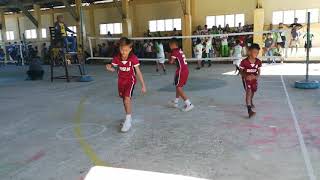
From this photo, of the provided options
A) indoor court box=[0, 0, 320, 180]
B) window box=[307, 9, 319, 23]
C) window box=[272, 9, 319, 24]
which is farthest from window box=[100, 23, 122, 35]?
window box=[307, 9, 319, 23]

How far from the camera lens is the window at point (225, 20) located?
20.9m

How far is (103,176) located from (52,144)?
5.59 feet

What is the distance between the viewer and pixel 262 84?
412 inches

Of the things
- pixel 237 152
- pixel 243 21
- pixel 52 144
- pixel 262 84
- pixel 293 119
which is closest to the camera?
pixel 237 152

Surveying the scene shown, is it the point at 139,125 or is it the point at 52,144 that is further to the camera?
the point at 139,125

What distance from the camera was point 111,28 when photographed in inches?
1003

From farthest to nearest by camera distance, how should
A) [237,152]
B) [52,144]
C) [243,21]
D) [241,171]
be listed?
[243,21] < [52,144] < [237,152] < [241,171]

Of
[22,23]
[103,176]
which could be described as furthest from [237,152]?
[22,23]

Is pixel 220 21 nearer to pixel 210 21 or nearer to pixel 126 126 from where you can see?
pixel 210 21

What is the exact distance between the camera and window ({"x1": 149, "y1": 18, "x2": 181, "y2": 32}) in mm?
22953

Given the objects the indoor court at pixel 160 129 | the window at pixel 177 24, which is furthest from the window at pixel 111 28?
the indoor court at pixel 160 129

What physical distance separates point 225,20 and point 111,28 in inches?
342

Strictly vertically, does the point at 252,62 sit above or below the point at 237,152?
above

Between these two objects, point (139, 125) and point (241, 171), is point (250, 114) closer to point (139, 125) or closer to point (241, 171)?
point (139, 125)
